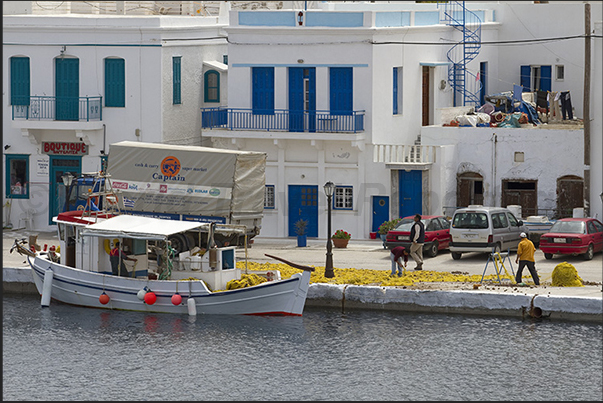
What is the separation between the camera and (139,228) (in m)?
32.3

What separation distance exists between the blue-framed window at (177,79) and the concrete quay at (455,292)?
26.4 ft

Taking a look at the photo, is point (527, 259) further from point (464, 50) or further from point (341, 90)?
point (464, 50)

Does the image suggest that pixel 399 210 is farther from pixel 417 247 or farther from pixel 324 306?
pixel 324 306

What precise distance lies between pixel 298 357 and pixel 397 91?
16614 mm

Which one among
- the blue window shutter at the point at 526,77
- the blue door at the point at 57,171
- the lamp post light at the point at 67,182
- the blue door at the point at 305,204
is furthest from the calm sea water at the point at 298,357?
the blue window shutter at the point at 526,77

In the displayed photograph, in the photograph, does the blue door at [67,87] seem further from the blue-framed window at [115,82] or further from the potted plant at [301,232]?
the potted plant at [301,232]

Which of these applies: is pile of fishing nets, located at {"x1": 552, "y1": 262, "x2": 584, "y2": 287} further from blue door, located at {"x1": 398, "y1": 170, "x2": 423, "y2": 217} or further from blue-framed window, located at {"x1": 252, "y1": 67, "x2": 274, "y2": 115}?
blue-framed window, located at {"x1": 252, "y1": 67, "x2": 274, "y2": 115}

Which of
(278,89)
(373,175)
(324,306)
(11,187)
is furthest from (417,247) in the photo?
(11,187)

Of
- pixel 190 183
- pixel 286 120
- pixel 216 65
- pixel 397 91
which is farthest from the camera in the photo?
pixel 216 65

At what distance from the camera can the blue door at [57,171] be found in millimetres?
42375

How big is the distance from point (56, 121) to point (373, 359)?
62.1ft

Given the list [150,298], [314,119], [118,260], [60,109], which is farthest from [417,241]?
[60,109]

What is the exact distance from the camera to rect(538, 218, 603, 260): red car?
34.8m

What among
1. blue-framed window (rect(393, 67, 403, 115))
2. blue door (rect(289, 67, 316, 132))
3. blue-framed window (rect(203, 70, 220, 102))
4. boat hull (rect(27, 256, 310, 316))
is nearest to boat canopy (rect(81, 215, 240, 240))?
boat hull (rect(27, 256, 310, 316))
